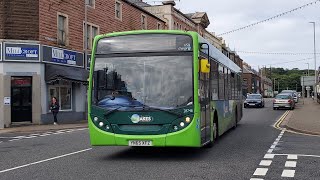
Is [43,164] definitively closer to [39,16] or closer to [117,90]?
[117,90]

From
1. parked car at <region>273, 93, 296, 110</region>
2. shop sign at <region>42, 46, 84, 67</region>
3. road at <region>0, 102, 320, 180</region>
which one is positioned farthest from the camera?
parked car at <region>273, 93, 296, 110</region>

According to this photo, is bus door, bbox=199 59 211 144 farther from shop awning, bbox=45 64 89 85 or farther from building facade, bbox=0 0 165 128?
shop awning, bbox=45 64 89 85

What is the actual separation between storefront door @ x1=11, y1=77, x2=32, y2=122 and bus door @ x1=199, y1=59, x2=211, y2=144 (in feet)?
56.7

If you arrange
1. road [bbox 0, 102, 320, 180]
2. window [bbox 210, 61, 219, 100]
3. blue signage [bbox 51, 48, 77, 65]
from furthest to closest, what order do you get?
blue signage [bbox 51, 48, 77, 65] < window [bbox 210, 61, 219, 100] < road [bbox 0, 102, 320, 180]

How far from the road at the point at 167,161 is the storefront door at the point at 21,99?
12576 mm

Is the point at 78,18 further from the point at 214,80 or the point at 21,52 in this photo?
the point at 214,80

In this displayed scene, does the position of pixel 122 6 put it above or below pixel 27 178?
above

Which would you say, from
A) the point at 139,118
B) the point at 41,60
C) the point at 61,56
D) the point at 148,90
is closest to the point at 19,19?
the point at 41,60

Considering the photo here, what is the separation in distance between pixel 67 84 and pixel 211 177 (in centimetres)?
2304

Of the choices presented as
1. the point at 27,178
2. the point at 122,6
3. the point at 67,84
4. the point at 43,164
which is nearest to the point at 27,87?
the point at 67,84

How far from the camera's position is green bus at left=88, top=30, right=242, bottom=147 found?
10211 mm

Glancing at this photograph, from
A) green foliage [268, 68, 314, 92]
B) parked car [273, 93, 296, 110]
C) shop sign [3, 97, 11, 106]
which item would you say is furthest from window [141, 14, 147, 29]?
green foliage [268, 68, 314, 92]

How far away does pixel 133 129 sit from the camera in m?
10.4

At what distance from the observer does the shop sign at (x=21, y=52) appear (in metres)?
26.0
